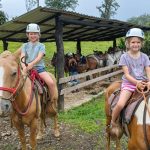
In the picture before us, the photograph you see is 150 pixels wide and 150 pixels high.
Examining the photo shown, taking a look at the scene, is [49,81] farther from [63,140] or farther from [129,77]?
[129,77]

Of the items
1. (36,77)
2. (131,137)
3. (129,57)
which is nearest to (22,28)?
(36,77)

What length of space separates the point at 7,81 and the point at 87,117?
4791 mm

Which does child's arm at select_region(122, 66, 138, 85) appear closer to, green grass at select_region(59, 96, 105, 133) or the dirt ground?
the dirt ground

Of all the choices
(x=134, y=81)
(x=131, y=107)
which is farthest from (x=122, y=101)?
(x=134, y=81)

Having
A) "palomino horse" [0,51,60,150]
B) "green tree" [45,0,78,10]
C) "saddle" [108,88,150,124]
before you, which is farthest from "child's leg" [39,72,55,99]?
"green tree" [45,0,78,10]

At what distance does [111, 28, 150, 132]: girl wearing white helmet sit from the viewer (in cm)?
481

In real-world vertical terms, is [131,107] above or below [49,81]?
below

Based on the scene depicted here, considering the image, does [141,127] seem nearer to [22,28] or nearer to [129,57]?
[129,57]

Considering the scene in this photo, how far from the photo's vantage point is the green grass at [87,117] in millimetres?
8078

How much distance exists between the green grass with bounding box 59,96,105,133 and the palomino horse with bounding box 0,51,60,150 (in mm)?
1397

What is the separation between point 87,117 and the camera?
909cm

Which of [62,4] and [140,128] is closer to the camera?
[140,128]

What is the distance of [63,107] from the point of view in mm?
9953

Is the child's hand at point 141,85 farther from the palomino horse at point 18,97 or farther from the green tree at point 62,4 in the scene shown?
the green tree at point 62,4
